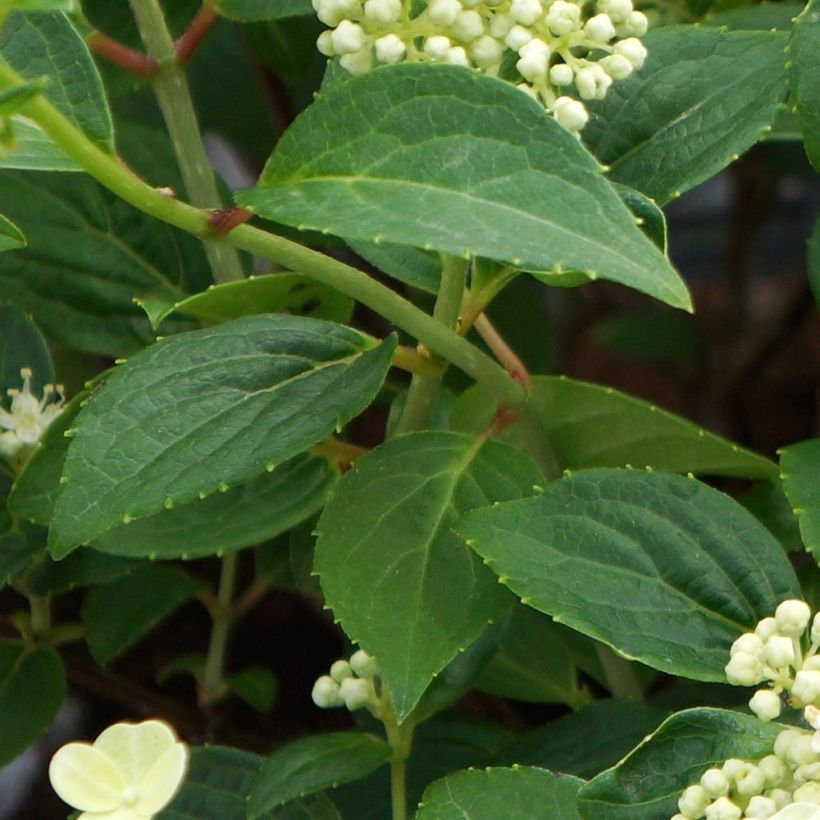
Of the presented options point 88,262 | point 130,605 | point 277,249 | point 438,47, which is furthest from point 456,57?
point 130,605

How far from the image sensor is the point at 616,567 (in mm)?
759

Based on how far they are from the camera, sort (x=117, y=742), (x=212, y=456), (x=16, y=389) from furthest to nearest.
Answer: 1. (x=16, y=389)
2. (x=212, y=456)
3. (x=117, y=742)

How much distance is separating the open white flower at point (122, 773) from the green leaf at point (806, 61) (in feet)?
1.70

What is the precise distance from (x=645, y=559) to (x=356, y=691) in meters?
0.20

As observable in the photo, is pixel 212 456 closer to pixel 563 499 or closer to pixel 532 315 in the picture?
pixel 563 499

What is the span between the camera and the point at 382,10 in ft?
2.23

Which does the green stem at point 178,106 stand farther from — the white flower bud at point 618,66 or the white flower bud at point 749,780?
the white flower bud at point 749,780

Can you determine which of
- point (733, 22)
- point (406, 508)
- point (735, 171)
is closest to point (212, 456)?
point (406, 508)

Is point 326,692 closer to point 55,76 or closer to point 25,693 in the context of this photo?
point 25,693

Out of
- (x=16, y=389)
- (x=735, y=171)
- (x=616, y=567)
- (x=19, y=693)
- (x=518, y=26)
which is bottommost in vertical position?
(x=735, y=171)

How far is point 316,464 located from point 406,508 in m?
0.14

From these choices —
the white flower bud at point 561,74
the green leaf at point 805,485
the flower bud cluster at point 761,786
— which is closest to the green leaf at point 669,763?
the flower bud cluster at point 761,786

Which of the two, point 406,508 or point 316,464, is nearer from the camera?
point 406,508

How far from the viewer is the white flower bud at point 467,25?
0.69m
